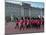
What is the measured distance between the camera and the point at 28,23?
1.07 metres

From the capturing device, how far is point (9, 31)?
1.04 metres

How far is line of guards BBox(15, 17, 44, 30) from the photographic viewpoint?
3.47ft

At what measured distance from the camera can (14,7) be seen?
1049 mm

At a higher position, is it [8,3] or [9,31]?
[8,3]

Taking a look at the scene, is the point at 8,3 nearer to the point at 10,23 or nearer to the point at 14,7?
the point at 14,7

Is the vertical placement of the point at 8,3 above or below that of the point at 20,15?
above

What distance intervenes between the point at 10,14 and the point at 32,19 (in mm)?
279

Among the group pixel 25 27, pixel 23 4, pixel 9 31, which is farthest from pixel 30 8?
pixel 9 31

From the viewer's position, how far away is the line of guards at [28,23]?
3.47 ft
